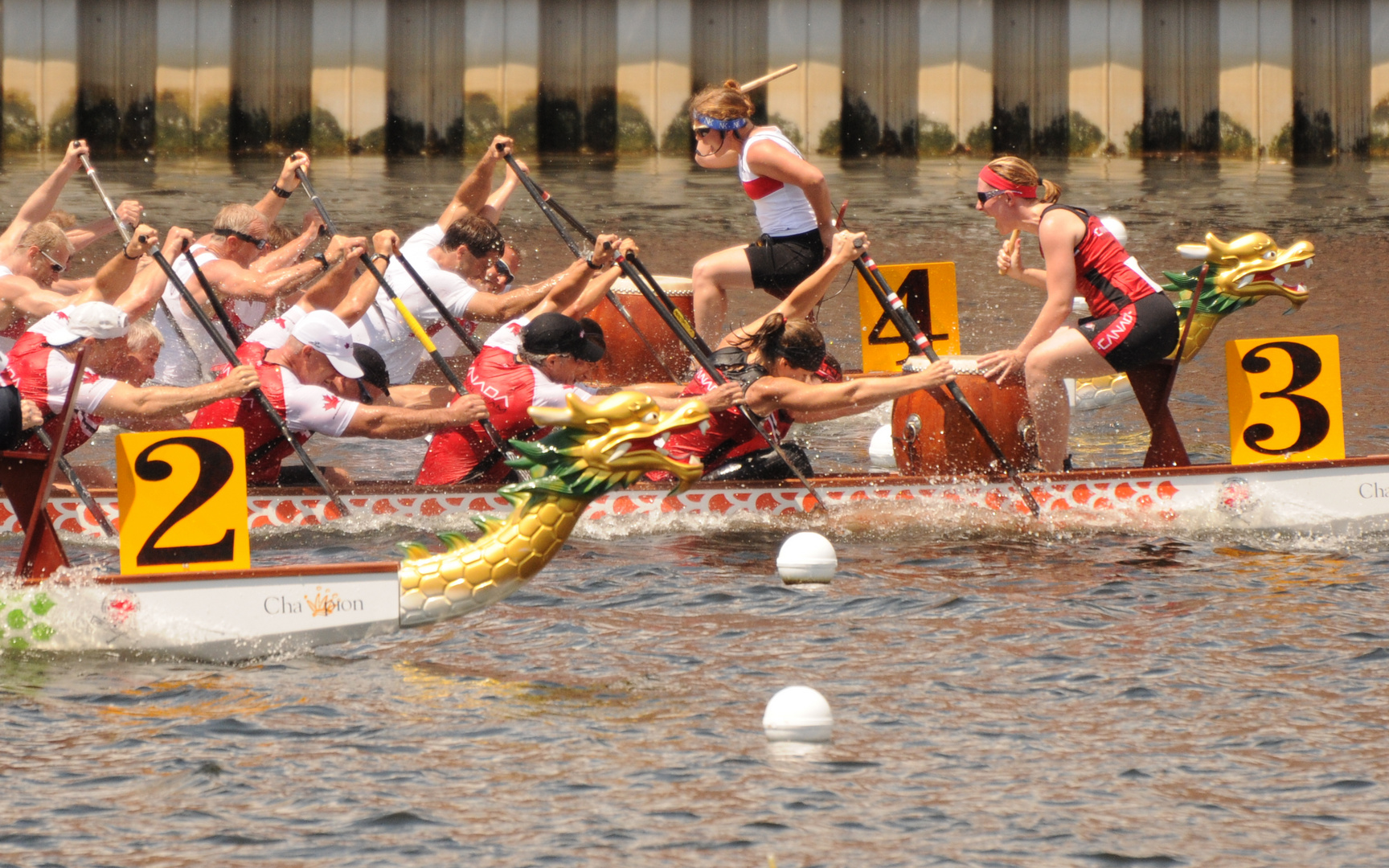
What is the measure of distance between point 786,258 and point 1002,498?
192 cm

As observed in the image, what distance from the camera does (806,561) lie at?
809 centimetres

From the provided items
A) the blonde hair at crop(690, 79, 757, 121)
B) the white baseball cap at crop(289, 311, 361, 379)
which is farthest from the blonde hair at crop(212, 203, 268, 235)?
the blonde hair at crop(690, 79, 757, 121)

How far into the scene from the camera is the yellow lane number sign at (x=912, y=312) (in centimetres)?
1085

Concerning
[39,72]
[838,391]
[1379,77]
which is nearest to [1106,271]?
[838,391]

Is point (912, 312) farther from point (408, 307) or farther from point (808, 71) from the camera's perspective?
point (808, 71)

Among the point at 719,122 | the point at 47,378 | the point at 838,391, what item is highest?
the point at 719,122

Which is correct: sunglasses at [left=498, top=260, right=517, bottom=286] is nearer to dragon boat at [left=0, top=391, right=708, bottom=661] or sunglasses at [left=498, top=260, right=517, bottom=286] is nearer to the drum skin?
the drum skin

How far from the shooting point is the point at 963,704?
6.53 metres

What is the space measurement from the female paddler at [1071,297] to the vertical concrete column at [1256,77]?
1666cm

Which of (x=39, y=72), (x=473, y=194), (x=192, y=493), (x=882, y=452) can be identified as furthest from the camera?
(x=39, y=72)

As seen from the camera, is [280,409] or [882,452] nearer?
[280,409]

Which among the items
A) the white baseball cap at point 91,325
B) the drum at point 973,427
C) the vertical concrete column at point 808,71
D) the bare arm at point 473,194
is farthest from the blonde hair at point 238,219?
the vertical concrete column at point 808,71

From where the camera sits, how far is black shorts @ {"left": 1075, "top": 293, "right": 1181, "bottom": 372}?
27.9ft

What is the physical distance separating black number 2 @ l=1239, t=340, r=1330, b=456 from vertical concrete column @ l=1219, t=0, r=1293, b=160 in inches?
652
